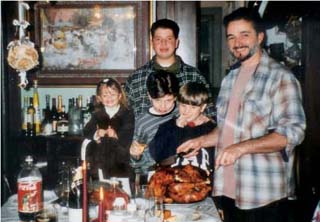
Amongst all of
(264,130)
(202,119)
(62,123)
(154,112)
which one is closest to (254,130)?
(264,130)

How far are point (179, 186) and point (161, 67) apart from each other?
43 cm

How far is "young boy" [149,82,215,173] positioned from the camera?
89 centimetres

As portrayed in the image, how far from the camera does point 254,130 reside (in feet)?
2.77

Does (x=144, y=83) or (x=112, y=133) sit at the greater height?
(x=144, y=83)

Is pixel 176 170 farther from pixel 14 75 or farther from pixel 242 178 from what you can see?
pixel 14 75

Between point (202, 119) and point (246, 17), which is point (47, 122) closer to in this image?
point (202, 119)

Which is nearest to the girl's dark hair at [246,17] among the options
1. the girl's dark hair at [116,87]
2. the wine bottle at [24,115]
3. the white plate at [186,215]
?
the girl's dark hair at [116,87]

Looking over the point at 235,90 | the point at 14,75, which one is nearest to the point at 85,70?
the point at 14,75

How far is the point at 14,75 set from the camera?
1206 millimetres

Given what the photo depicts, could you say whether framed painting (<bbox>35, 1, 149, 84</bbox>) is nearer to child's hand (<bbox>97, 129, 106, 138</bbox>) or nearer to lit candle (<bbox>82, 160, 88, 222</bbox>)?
child's hand (<bbox>97, 129, 106, 138</bbox>)

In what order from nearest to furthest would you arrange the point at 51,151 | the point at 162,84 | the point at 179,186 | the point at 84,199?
the point at 84,199, the point at 179,186, the point at 162,84, the point at 51,151

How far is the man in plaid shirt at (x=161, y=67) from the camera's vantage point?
3.16 ft

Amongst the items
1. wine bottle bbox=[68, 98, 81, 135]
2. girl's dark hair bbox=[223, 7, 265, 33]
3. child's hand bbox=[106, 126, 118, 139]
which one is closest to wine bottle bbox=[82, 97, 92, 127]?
wine bottle bbox=[68, 98, 81, 135]

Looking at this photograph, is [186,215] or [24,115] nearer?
[186,215]
